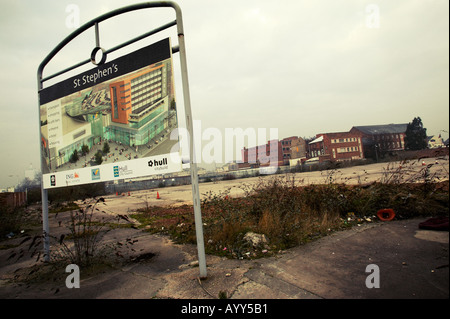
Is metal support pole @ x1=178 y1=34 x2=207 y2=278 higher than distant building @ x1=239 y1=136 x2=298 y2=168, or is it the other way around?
distant building @ x1=239 y1=136 x2=298 y2=168

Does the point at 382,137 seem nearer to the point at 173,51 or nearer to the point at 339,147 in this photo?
the point at 339,147

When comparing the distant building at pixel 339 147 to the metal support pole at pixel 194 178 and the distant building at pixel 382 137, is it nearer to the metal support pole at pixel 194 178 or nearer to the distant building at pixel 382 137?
the distant building at pixel 382 137

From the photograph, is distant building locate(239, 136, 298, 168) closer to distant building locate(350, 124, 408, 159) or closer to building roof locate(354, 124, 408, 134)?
distant building locate(350, 124, 408, 159)

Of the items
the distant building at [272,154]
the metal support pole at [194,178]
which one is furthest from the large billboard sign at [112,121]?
the distant building at [272,154]

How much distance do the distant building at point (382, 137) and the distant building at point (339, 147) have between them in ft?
6.35

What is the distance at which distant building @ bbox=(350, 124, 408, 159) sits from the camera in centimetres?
5406

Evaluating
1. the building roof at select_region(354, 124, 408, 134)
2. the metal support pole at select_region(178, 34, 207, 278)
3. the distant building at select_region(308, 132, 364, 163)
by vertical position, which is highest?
the building roof at select_region(354, 124, 408, 134)

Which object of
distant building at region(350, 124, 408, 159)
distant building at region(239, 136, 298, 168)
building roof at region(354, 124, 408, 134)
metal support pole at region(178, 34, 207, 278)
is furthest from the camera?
distant building at region(239, 136, 298, 168)

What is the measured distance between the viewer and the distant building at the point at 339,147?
5540cm

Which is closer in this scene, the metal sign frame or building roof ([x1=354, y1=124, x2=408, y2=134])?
the metal sign frame

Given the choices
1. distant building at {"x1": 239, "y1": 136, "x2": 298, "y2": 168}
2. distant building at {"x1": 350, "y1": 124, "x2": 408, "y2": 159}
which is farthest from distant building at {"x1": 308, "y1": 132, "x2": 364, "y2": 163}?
distant building at {"x1": 239, "y1": 136, "x2": 298, "y2": 168}

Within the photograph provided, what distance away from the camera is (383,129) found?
6400 centimetres
